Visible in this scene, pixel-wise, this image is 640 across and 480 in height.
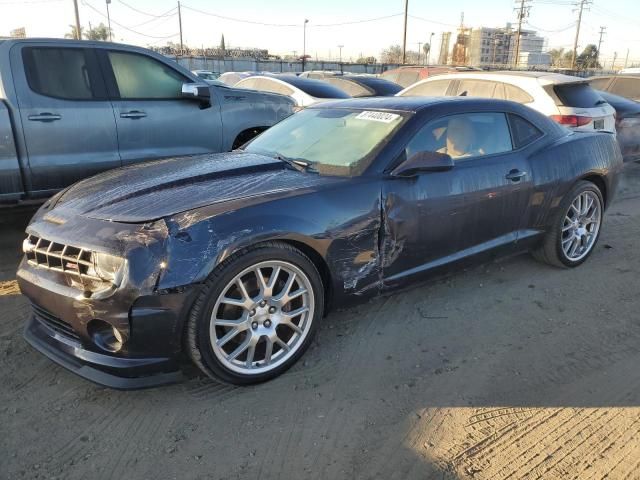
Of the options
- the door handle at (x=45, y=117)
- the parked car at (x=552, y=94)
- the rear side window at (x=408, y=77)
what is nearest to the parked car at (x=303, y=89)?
the parked car at (x=552, y=94)

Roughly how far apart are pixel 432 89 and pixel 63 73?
5.60 m

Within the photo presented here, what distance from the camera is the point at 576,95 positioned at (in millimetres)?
7117

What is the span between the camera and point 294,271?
2.87m

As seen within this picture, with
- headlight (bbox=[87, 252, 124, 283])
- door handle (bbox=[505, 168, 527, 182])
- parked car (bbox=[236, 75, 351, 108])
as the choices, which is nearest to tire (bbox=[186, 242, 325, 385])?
headlight (bbox=[87, 252, 124, 283])

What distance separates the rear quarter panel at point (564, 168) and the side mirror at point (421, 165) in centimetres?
116

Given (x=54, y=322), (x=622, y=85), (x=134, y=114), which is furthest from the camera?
(x=622, y=85)

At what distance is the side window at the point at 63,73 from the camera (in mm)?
4664

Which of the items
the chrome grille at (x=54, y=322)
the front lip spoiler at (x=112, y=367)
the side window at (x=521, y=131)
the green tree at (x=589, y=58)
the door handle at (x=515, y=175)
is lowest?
the front lip spoiler at (x=112, y=367)

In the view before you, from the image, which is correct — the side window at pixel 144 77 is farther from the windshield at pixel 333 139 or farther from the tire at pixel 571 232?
the tire at pixel 571 232

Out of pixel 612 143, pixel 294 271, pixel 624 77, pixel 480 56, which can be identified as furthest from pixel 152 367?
pixel 480 56

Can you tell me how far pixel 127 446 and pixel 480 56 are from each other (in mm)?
129413

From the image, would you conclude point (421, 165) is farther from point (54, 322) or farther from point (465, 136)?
point (54, 322)

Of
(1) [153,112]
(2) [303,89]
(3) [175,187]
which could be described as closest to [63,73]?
(1) [153,112]

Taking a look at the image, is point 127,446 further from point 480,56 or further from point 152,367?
point 480,56
